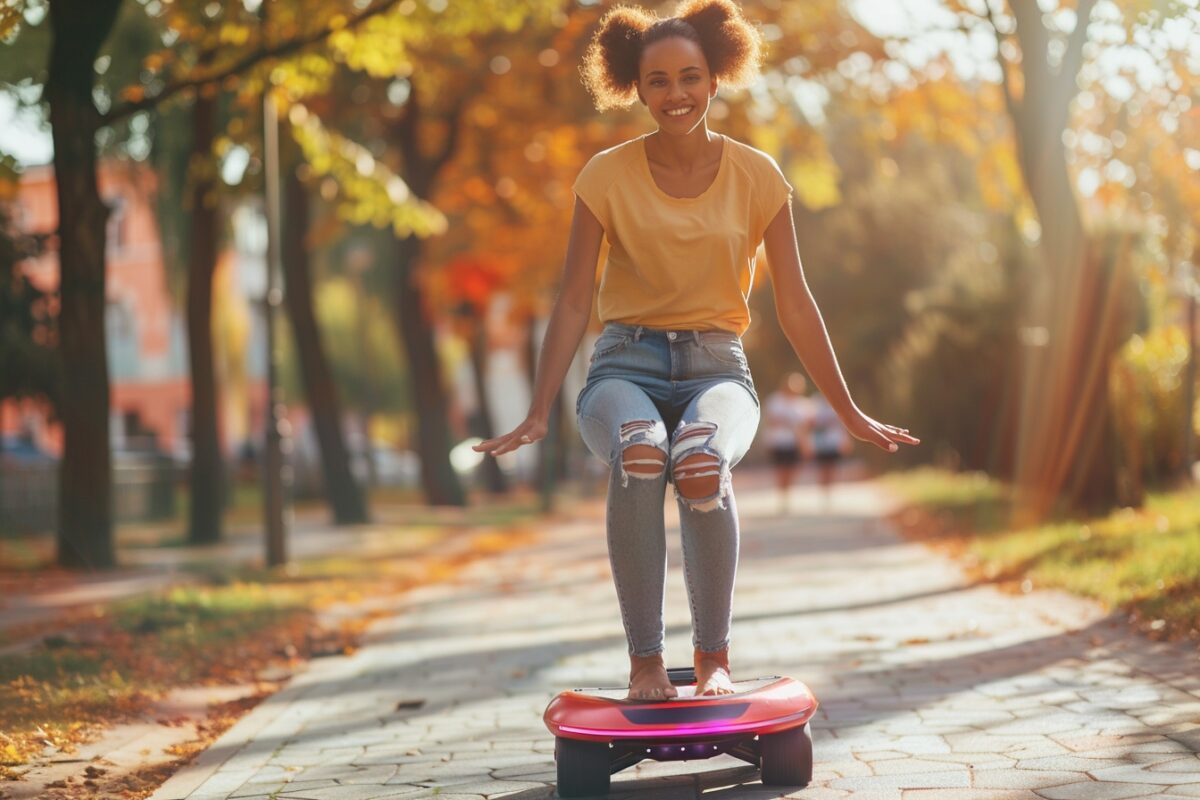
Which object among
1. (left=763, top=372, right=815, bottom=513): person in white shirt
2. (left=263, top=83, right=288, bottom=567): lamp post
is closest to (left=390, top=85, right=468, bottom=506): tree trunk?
(left=763, top=372, right=815, bottom=513): person in white shirt

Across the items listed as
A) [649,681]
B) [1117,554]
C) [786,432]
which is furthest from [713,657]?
[786,432]

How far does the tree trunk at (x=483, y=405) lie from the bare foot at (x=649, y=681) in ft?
89.2

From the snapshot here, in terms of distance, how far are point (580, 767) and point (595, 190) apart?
65.3 inches

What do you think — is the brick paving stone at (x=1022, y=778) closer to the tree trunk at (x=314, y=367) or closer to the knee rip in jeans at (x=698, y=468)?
the knee rip in jeans at (x=698, y=468)

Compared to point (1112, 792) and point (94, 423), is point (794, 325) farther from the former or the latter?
point (94, 423)

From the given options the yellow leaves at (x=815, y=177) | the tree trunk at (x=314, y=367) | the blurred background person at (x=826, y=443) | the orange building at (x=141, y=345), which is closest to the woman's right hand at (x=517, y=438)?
the tree trunk at (x=314, y=367)

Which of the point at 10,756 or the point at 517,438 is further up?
the point at 517,438

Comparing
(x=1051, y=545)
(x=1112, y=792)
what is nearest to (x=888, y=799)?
(x=1112, y=792)

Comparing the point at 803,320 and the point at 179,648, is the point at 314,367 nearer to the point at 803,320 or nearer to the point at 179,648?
the point at 179,648

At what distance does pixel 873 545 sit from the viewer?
16.0m

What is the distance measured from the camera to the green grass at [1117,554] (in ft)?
28.4

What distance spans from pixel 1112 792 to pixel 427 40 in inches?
656

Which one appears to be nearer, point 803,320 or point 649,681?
point 649,681

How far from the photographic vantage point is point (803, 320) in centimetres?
507
